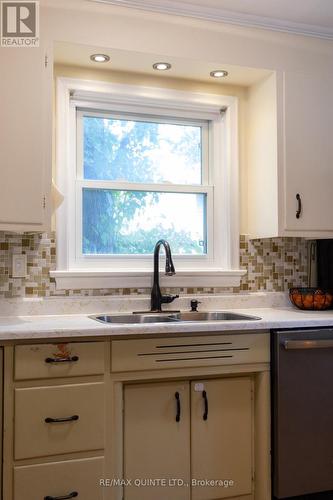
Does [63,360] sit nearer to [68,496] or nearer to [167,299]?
[68,496]

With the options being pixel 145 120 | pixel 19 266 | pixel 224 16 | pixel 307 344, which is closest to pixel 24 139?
pixel 19 266

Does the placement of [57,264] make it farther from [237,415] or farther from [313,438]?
[313,438]

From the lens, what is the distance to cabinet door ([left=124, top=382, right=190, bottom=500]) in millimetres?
1938

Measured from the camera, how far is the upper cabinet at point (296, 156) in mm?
2496

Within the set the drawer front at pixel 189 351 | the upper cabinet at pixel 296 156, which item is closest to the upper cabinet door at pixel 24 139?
the drawer front at pixel 189 351

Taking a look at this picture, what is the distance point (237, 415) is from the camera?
6.84ft

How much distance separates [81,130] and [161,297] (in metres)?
1.02

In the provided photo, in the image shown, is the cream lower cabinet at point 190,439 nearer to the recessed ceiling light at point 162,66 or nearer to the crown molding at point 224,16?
the recessed ceiling light at point 162,66

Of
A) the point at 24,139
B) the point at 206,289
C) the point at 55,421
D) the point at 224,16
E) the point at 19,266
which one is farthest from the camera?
the point at 206,289

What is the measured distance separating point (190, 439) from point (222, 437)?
0.15 meters

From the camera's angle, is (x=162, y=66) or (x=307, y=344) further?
(x=162, y=66)

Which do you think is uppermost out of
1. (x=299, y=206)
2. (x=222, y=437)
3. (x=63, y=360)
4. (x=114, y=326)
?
(x=299, y=206)

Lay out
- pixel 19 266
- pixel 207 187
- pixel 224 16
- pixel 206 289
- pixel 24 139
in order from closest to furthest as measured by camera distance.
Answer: pixel 24 139
pixel 19 266
pixel 224 16
pixel 206 289
pixel 207 187

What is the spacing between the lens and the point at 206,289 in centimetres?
264
